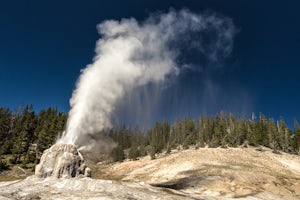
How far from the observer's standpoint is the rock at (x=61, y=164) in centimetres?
2417

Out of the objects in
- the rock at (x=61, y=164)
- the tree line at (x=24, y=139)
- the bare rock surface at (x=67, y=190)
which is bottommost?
the bare rock surface at (x=67, y=190)

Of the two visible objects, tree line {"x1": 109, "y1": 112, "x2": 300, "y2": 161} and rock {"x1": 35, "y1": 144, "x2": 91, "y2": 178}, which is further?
tree line {"x1": 109, "y1": 112, "x2": 300, "y2": 161}

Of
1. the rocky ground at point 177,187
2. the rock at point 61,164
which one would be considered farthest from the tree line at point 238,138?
the rock at point 61,164

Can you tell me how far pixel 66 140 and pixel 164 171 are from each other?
71.2 feet

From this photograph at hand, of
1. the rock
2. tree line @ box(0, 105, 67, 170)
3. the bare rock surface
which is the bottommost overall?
the bare rock surface

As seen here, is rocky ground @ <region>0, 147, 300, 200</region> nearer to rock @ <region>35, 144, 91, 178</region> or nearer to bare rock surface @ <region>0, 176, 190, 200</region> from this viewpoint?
bare rock surface @ <region>0, 176, 190, 200</region>

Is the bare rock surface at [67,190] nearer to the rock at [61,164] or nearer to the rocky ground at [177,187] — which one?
the rocky ground at [177,187]

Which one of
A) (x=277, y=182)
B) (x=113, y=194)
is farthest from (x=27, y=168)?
(x=277, y=182)

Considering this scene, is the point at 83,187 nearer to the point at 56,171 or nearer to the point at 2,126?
the point at 56,171

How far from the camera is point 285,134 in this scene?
91938 mm

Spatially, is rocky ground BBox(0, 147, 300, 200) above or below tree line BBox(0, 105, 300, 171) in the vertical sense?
below

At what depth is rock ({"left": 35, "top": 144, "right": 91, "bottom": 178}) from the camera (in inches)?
952

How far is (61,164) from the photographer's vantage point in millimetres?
24562

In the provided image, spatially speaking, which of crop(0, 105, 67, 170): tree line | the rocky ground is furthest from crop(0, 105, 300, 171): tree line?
the rocky ground
